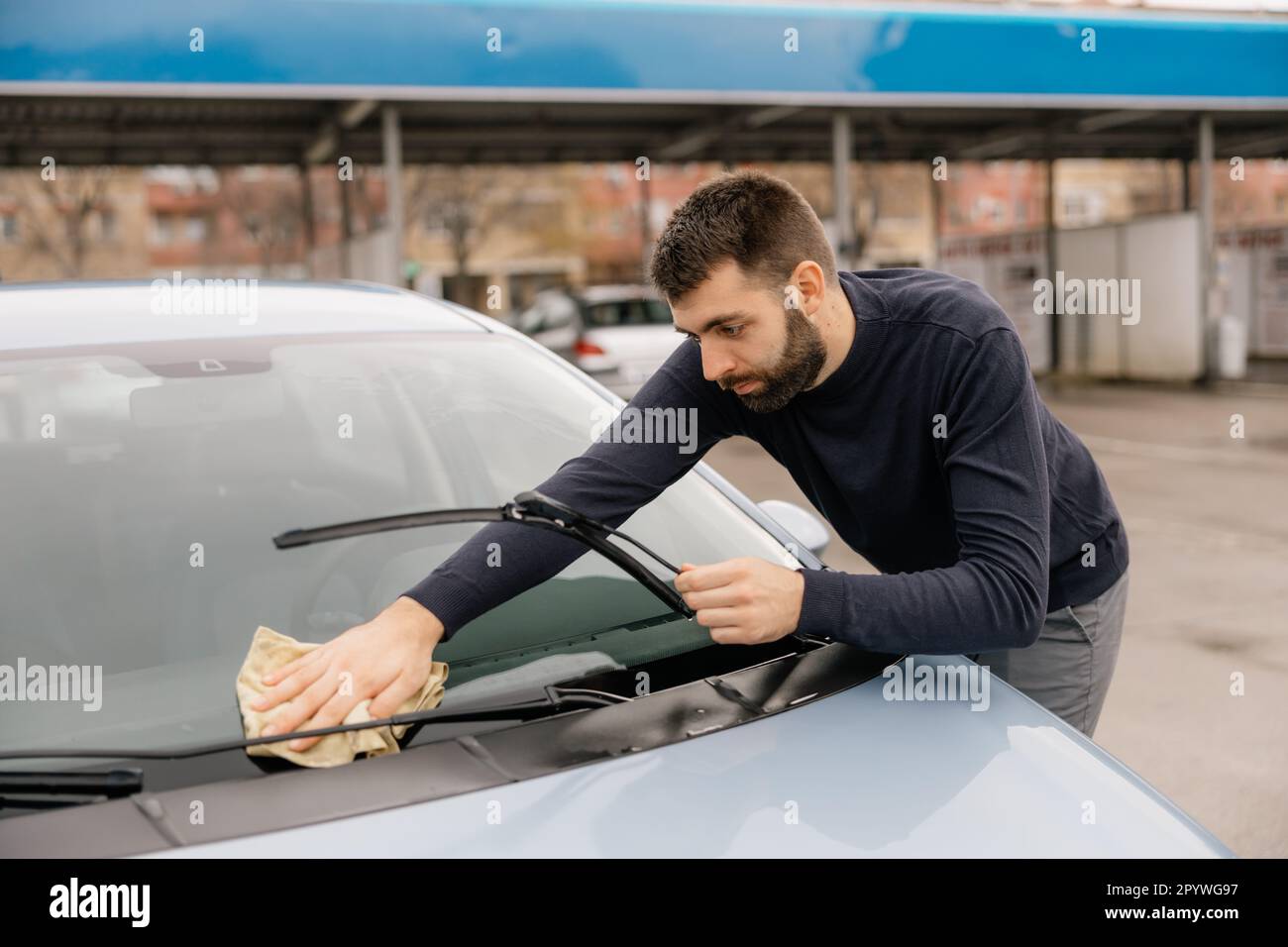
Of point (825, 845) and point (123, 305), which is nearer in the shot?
point (825, 845)

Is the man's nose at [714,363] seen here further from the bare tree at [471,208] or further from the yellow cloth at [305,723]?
the bare tree at [471,208]

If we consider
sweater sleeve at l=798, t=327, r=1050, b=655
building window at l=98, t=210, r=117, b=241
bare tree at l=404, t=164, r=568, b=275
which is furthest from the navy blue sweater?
building window at l=98, t=210, r=117, b=241

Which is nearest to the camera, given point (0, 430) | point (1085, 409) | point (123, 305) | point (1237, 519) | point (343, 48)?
point (0, 430)

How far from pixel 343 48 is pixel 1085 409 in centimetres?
898

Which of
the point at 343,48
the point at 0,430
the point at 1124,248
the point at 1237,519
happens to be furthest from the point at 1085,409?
the point at 0,430

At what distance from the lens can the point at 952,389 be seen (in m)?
1.91

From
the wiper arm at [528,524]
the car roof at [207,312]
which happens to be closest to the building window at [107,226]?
the car roof at [207,312]

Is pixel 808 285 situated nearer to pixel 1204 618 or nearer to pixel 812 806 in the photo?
pixel 812 806

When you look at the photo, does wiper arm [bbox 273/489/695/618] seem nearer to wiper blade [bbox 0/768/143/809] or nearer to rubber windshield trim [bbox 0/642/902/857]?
rubber windshield trim [bbox 0/642/902/857]

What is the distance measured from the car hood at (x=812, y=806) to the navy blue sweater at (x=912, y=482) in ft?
0.53

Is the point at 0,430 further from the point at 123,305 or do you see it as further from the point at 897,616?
the point at 897,616

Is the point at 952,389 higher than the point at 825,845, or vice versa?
the point at 952,389

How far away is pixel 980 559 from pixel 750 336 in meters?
0.47
